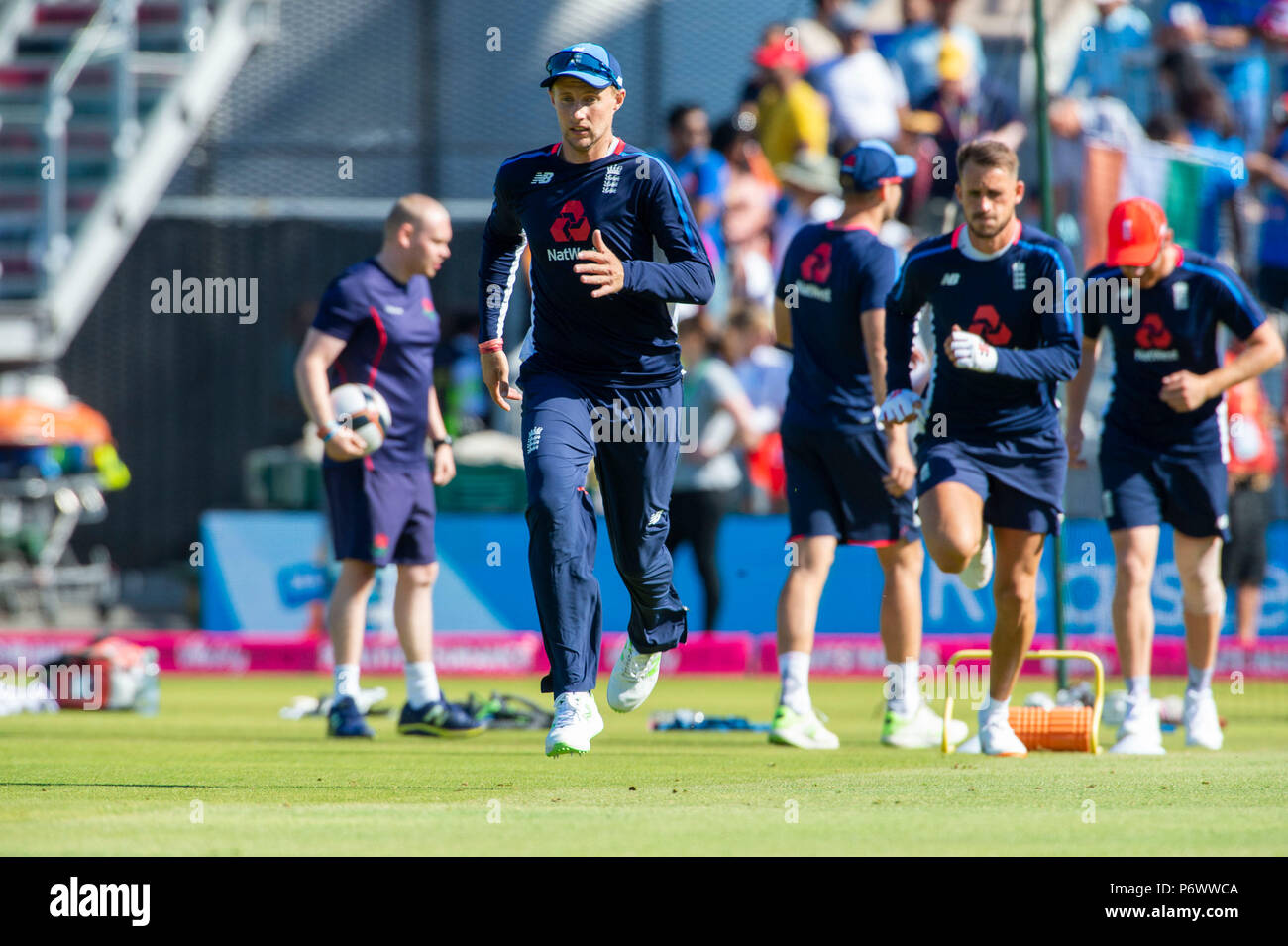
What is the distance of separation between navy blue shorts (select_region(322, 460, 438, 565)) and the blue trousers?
2.20 meters

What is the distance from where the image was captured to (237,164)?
68.0 ft

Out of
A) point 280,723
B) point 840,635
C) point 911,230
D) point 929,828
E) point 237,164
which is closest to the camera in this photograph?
point 929,828

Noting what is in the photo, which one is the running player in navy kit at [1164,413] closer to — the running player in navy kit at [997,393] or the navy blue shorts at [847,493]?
the running player in navy kit at [997,393]

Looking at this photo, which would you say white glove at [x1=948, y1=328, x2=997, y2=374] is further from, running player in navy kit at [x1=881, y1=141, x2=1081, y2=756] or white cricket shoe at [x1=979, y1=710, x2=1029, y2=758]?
white cricket shoe at [x1=979, y1=710, x2=1029, y2=758]

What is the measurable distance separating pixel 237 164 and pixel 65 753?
12.9m

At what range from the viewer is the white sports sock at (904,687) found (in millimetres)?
9523

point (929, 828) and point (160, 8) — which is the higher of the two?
point (160, 8)

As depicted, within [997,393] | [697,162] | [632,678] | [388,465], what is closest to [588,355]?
[632,678]

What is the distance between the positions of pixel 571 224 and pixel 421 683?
339 centimetres

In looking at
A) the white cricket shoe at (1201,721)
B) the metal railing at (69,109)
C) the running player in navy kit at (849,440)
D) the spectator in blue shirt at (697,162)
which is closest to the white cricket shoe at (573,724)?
the running player in navy kit at (849,440)

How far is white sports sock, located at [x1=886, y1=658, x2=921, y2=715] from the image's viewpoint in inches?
375

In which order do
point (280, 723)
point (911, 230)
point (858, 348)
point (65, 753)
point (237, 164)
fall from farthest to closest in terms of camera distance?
point (237, 164), point (911, 230), point (280, 723), point (858, 348), point (65, 753)
